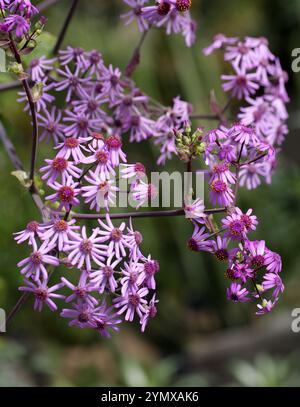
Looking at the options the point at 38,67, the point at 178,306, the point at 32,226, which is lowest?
the point at 178,306

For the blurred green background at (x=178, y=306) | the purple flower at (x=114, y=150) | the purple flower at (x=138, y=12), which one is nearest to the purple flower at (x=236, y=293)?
the purple flower at (x=114, y=150)

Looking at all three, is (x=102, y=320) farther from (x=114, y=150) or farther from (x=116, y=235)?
(x=114, y=150)

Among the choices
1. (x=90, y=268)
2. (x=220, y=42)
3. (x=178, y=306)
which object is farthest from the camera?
(x=178, y=306)

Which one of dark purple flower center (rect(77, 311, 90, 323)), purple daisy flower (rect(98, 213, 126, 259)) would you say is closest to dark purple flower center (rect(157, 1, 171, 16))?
purple daisy flower (rect(98, 213, 126, 259))

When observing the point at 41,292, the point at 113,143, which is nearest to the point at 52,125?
the point at 113,143

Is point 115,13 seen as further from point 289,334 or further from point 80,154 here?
point 80,154

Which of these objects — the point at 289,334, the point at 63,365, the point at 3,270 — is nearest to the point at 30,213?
the point at 3,270

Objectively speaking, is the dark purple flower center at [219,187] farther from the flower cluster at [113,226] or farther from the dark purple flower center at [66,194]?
the dark purple flower center at [66,194]

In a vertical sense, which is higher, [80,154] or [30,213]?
[80,154]
